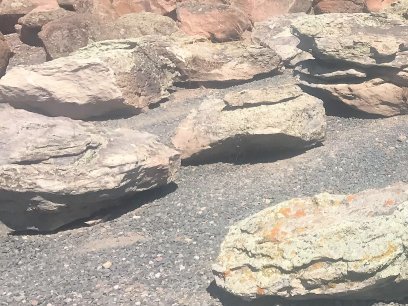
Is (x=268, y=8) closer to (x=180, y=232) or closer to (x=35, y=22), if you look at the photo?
(x=35, y=22)

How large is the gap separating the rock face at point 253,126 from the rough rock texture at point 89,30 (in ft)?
17.9

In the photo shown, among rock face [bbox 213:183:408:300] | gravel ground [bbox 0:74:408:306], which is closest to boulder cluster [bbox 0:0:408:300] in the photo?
rock face [bbox 213:183:408:300]

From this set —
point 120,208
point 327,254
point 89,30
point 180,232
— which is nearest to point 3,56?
→ point 89,30

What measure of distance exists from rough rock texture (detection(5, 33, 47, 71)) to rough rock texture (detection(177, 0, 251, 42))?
3.54 metres

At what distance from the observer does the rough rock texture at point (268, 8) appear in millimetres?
16344

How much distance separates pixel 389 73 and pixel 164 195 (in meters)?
4.51

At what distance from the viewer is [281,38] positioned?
1422 cm

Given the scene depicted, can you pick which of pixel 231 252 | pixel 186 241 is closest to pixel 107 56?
pixel 186 241

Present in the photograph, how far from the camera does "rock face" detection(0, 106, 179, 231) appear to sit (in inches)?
299

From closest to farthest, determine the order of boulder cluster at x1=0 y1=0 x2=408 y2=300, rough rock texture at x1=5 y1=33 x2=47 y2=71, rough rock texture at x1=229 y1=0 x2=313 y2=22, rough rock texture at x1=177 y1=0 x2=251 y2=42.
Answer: boulder cluster at x1=0 y1=0 x2=408 y2=300 < rough rock texture at x1=177 y1=0 x2=251 y2=42 < rough rock texture at x1=5 y1=33 x2=47 y2=71 < rough rock texture at x1=229 y1=0 x2=313 y2=22

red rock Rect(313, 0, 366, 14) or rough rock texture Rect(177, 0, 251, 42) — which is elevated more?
red rock Rect(313, 0, 366, 14)

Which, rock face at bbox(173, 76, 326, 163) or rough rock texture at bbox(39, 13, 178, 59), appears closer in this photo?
rock face at bbox(173, 76, 326, 163)

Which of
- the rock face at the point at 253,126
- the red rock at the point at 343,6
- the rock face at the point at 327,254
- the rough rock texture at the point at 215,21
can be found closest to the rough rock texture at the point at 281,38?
the rough rock texture at the point at 215,21

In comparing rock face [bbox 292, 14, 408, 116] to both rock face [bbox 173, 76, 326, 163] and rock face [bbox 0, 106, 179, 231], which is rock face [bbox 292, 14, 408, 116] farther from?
rock face [bbox 0, 106, 179, 231]
